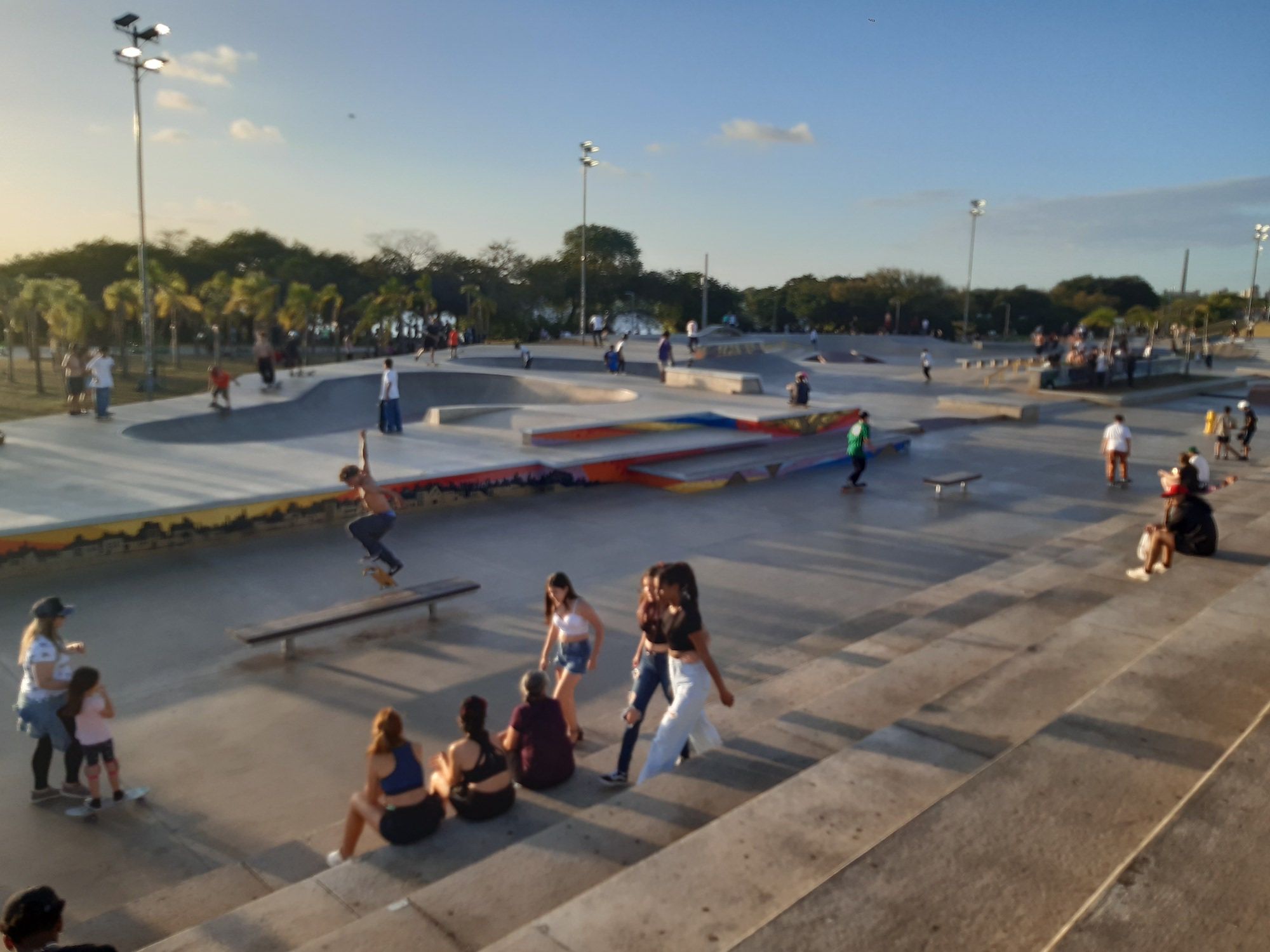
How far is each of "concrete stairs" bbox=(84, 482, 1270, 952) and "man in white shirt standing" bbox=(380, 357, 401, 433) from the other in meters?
10.7

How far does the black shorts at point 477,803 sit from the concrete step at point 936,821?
3.94 ft

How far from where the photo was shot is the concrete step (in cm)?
283

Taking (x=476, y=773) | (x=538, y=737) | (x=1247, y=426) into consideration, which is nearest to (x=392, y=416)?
(x=538, y=737)

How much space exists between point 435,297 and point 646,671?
5172 centimetres

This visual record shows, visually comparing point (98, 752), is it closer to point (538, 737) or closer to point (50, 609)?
point (50, 609)

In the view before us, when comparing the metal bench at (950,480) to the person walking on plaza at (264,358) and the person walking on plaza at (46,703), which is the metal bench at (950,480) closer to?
the person walking on plaza at (46,703)

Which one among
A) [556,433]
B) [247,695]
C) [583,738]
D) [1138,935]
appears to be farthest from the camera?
[556,433]

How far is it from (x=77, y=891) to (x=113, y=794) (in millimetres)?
825

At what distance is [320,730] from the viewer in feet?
18.6

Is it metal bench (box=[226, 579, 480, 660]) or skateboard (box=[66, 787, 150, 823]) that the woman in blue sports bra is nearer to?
skateboard (box=[66, 787, 150, 823])

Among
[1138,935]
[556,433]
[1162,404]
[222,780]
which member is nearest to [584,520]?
[556,433]

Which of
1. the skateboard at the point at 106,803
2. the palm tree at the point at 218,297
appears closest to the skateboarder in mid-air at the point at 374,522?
the skateboard at the point at 106,803

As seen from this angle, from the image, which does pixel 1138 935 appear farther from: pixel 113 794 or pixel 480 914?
pixel 113 794

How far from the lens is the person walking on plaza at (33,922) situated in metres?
2.59
